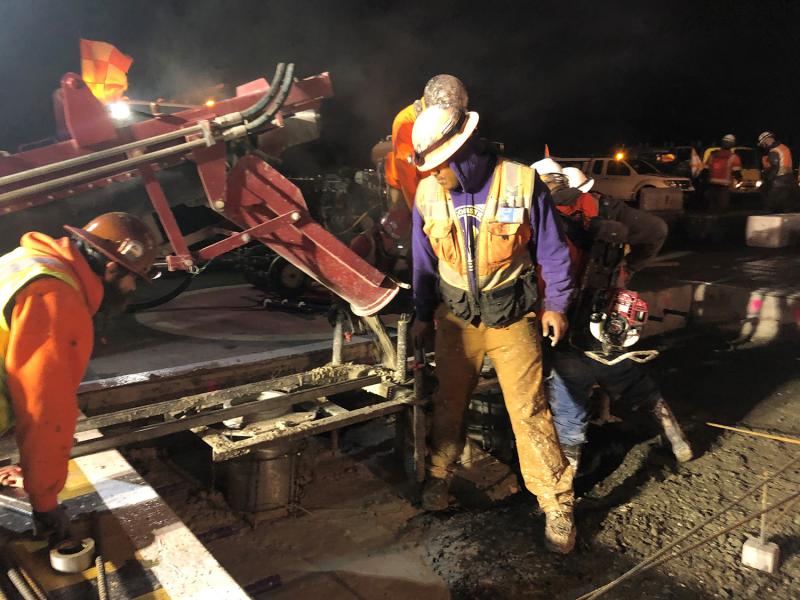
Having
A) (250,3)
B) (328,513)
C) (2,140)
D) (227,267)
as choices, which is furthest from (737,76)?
(328,513)

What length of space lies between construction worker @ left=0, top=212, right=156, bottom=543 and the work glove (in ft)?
8.79

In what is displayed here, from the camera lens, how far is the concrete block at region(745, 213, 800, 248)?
380 inches

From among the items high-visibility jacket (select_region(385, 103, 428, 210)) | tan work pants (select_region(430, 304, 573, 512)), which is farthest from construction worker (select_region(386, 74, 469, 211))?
tan work pants (select_region(430, 304, 573, 512))

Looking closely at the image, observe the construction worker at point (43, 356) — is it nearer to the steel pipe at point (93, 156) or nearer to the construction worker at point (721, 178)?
the steel pipe at point (93, 156)

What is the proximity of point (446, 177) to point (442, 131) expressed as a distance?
22 centimetres

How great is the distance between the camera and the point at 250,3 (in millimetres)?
12680

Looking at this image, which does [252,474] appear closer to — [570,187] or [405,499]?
[405,499]

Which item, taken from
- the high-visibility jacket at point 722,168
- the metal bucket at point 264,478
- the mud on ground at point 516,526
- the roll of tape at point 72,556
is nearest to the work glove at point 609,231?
the mud on ground at point 516,526

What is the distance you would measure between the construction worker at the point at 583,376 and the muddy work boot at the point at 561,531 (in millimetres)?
723

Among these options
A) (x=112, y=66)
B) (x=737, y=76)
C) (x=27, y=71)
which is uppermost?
(x=737, y=76)

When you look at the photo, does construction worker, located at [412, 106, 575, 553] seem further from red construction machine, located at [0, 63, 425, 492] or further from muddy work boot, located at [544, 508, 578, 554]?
red construction machine, located at [0, 63, 425, 492]

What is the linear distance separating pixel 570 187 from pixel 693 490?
77.0 inches

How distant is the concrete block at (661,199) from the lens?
12.8 meters

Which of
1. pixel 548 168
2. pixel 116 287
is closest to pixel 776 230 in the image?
pixel 548 168
